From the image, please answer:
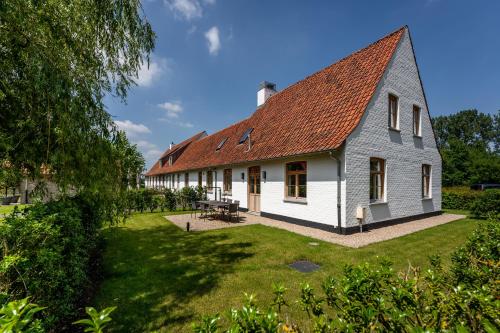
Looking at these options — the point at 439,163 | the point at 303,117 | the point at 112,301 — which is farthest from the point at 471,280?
the point at 439,163

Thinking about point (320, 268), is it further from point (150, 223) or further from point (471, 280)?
point (150, 223)

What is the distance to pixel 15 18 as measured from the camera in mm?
3572

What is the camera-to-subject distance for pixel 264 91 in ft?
61.1

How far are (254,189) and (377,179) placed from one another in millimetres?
6589

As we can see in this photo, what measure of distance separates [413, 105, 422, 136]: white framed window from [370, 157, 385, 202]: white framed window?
402 centimetres

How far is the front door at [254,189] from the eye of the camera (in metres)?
13.8

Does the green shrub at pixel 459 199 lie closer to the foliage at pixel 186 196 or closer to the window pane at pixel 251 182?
the window pane at pixel 251 182

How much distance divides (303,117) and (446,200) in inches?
574

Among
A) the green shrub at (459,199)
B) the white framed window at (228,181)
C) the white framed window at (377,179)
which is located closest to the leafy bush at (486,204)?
the green shrub at (459,199)

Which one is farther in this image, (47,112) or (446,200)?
(446,200)

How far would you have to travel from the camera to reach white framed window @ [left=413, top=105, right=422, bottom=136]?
496 inches

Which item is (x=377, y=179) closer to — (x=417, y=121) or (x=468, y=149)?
(x=417, y=121)

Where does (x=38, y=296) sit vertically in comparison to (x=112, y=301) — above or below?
above

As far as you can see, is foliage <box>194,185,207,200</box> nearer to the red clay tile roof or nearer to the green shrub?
the red clay tile roof
